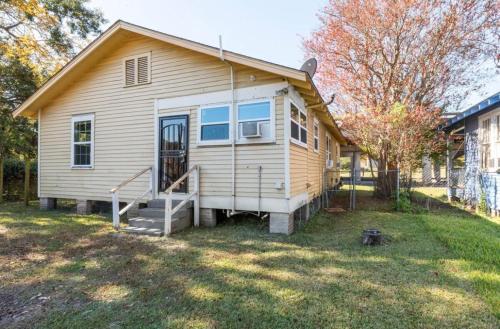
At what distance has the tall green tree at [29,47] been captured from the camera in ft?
40.4

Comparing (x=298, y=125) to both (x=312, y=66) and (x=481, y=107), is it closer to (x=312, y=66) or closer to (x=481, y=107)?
(x=312, y=66)

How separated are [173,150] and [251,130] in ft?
7.41

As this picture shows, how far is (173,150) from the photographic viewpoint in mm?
7133

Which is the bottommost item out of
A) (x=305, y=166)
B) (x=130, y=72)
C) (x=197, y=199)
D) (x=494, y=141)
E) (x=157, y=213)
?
(x=157, y=213)

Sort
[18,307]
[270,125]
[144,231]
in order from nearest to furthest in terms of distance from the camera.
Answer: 1. [18,307]
2. [144,231]
3. [270,125]

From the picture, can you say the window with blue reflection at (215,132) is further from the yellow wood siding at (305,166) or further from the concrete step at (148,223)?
the concrete step at (148,223)

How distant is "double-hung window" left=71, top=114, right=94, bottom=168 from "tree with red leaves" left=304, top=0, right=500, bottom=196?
8.66 m

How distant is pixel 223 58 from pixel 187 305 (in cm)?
479

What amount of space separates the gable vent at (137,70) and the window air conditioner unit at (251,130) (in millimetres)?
3095

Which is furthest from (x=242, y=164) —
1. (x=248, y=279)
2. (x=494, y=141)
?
(x=494, y=141)

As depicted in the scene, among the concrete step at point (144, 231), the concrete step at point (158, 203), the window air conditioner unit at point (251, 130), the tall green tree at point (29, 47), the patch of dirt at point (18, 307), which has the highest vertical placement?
the tall green tree at point (29, 47)

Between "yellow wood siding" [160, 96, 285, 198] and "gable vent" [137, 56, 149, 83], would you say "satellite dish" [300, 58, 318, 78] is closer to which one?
"yellow wood siding" [160, 96, 285, 198]

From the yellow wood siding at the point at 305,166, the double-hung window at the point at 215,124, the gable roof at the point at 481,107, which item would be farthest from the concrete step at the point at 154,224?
the gable roof at the point at 481,107

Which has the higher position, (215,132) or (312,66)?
(312,66)
